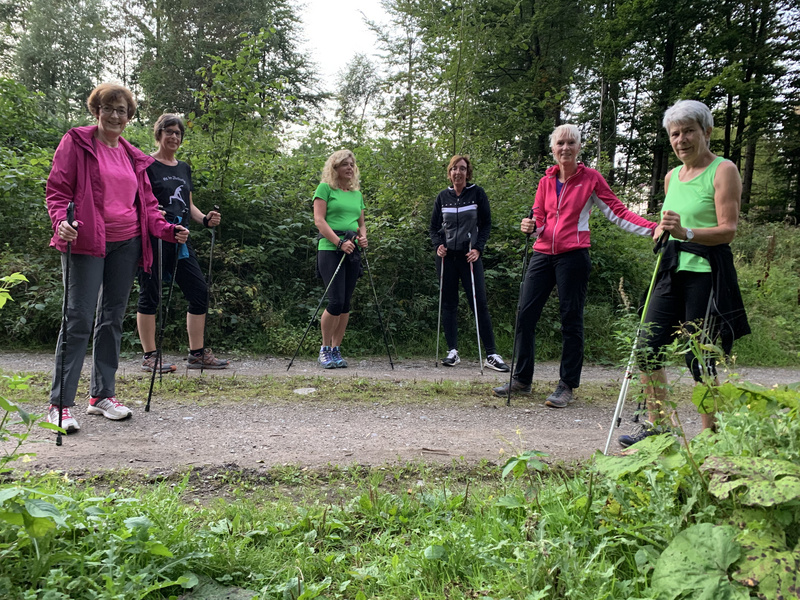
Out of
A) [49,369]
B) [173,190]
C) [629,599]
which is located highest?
[173,190]

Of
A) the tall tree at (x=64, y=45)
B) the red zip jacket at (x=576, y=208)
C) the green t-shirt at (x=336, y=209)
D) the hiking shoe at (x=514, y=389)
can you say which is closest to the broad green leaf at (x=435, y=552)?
the hiking shoe at (x=514, y=389)

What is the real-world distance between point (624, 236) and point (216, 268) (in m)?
7.16

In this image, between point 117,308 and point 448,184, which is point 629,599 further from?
point 448,184

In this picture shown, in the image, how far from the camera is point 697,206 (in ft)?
11.1

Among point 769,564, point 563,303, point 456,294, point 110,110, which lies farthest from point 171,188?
point 769,564

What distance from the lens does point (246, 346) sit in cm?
739

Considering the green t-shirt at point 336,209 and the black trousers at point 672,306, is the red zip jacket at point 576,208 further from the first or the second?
the green t-shirt at point 336,209

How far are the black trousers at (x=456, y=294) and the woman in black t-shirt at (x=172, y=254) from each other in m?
2.91

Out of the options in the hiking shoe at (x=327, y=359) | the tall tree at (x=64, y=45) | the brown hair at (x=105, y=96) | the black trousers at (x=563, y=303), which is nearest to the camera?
the brown hair at (x=105, y=96)

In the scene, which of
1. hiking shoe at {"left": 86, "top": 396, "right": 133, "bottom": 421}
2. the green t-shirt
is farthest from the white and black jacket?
hiking shoe at {"left": 86, "top": 396, "right": 133, "bottom": 421}

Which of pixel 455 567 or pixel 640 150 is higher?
pixel 640 150

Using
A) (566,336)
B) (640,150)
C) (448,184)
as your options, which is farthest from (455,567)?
(640,150)

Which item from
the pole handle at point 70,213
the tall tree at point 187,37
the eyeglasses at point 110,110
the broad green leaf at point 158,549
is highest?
the tall tree at point 187,37

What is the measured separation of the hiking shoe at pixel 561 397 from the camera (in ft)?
16.0
